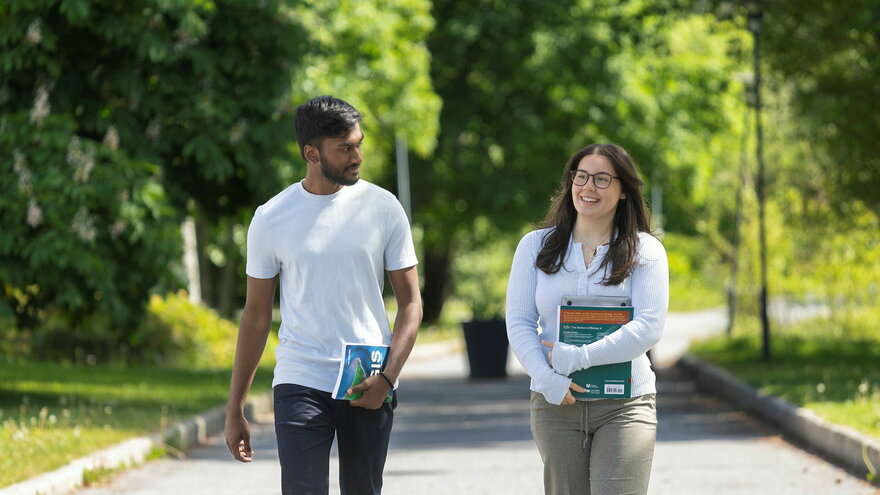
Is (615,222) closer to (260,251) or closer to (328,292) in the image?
(328,292)

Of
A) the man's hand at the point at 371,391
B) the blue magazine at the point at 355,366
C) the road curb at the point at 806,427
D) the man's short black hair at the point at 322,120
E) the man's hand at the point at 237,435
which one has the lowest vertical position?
the road curb at the point at 806,427

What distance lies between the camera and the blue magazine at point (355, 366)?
505 cm

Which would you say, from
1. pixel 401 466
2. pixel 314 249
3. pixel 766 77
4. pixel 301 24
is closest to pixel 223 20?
pixel 301 24

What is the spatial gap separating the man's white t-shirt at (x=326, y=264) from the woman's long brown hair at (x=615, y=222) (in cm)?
50

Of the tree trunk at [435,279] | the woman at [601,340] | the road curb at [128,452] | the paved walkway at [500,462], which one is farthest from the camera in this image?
the tree trunk at [435,279]

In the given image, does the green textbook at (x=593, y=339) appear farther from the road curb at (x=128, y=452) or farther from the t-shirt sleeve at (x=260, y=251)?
the road curb at (x=128, y=452)

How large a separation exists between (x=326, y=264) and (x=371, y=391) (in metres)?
0.44

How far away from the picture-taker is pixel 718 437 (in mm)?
13469

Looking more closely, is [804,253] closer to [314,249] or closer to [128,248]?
[128,248]

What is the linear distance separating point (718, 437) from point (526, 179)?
21.8 metres

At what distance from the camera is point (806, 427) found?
1272 centimetres

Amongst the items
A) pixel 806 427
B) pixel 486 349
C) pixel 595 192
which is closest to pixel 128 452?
pixel 806 427

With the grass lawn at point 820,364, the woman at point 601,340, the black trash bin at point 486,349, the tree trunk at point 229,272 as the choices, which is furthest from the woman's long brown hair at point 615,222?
the tree trunk at point 229,272

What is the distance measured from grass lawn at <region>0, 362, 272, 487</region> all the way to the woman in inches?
185
